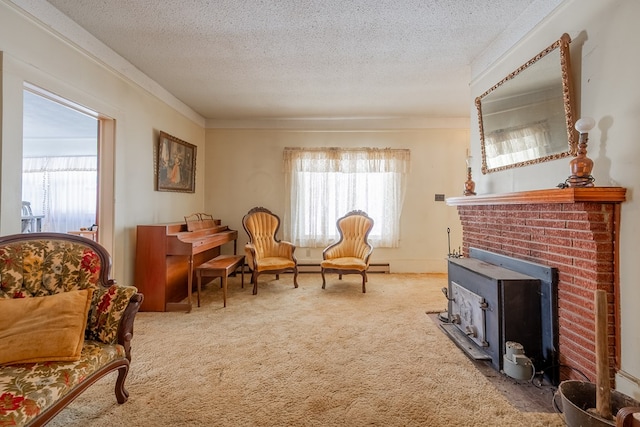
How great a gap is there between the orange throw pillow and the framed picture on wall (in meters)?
2.49

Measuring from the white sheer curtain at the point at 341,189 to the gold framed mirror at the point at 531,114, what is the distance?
2.26 metres

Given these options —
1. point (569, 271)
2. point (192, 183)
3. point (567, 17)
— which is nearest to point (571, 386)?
point (569, 271)

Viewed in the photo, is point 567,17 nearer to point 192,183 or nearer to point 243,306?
point 243,306

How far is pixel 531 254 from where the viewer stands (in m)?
2.16

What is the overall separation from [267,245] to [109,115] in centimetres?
253

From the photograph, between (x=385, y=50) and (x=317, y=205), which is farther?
(x=317, y=205)

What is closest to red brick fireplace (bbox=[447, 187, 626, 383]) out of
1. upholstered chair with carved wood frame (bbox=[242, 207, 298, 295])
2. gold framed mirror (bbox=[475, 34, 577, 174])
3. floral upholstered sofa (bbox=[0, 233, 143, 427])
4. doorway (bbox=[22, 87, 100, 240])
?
gold framed mirror (bbox=[475, 34, 577, 174])

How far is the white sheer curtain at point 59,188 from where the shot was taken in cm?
557

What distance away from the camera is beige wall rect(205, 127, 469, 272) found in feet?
16.9

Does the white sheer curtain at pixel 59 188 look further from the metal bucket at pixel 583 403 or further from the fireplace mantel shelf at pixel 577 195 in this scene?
the metal bucket at pixel 583 403

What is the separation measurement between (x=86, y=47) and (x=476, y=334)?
3981 millimetres

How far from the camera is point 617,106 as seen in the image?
5.27 ft

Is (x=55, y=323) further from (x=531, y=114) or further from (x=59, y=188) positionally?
(x=59, y=188)

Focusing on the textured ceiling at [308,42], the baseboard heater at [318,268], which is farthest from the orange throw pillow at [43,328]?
the baseboard heater at [318,268]
